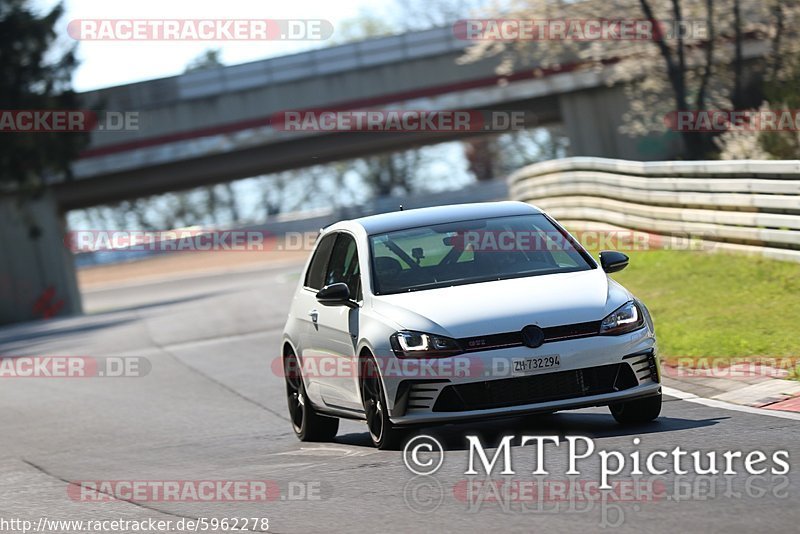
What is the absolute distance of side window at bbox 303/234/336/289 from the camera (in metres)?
11.9

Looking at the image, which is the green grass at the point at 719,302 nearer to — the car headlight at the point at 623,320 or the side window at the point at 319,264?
the car headlight at the point at 623,320

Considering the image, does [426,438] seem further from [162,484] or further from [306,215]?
[306,215]

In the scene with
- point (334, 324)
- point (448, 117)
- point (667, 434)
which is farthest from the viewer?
point (448, 117)

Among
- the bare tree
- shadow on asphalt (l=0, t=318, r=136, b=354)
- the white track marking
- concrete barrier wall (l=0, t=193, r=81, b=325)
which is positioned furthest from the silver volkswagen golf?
concrete barrier wall (l=0, t=193, r=81, b=325)

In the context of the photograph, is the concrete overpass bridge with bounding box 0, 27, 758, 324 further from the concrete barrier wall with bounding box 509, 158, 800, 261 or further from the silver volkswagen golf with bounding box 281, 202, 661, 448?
the silver volkswagen golf with bounding box 281, 202, 661, 448

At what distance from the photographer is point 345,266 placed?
11359 mm

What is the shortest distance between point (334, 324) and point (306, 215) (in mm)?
62804

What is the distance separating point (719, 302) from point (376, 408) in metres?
7.58

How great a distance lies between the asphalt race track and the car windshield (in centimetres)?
106

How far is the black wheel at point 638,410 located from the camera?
10086 millimetres

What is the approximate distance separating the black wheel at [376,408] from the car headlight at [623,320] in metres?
1.45

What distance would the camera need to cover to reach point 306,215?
73562mm

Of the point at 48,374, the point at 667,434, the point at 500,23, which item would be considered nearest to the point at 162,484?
the point at 667,434

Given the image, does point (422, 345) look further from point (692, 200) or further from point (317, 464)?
point (692, 200)
